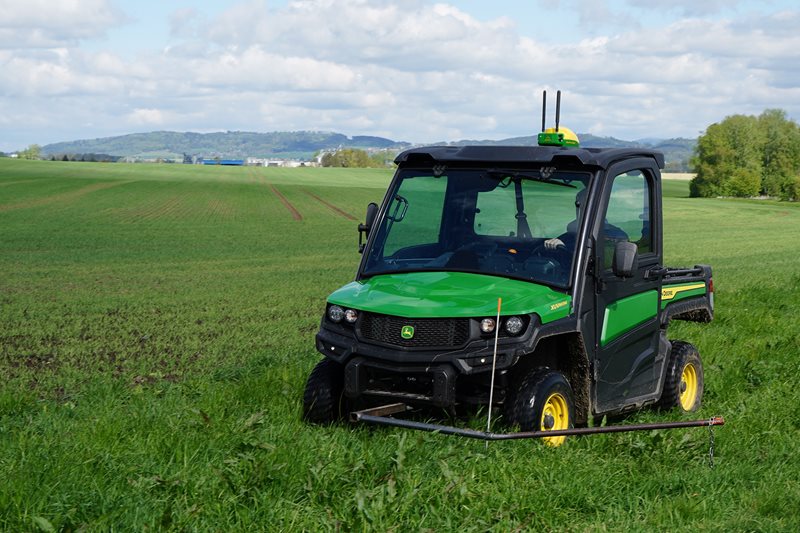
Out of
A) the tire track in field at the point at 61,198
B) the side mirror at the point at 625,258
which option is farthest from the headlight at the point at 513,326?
the tire track in field at the point at 61,198

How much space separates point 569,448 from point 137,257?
23.8 m

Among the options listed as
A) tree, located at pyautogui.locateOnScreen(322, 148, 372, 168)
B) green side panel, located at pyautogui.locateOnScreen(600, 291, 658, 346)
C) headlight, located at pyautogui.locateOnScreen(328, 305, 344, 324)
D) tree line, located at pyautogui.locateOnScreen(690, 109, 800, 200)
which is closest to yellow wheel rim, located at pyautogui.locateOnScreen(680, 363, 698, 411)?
green side panel, located at pyautogui.locateOnScreen(600, 291, 658, 346)

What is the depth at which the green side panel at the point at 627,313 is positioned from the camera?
6.33 m

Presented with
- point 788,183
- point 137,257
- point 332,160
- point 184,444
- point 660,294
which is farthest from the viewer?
point 332,160

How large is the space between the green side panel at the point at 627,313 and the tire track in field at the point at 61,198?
44401 millimetres

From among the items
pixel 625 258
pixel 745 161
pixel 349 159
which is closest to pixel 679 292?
pixel 625 258

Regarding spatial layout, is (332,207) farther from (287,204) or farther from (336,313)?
(336,313)

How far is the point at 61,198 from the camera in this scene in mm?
56062

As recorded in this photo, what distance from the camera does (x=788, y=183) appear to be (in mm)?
96125

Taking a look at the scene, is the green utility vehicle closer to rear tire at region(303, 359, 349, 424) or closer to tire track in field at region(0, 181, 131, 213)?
rear tire at region(303, 359, 349, 424)

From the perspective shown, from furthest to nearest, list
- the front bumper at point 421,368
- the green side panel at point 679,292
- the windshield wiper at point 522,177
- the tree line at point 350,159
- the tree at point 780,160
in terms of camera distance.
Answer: the tree line at point 350,159 → the tree at point 780,160 → the green side panel at point 679,292 → the windshield wiper at point 522,177 → the front bumper at point 421,368

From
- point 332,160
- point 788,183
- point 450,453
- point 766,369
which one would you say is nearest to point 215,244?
point 766,369

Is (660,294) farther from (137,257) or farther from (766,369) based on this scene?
(137,257)

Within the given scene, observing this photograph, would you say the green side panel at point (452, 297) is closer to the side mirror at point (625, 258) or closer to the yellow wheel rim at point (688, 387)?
the side mirror at point (625, 258)
